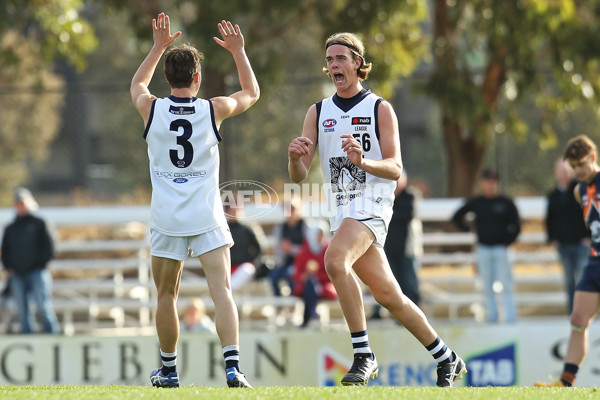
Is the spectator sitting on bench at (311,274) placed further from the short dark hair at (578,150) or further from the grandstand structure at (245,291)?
the short dark hair at (578,150)

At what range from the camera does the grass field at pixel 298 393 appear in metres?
4.95

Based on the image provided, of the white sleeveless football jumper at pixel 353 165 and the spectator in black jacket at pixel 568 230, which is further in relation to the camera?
the spectator in black jacket at pixel 568 230

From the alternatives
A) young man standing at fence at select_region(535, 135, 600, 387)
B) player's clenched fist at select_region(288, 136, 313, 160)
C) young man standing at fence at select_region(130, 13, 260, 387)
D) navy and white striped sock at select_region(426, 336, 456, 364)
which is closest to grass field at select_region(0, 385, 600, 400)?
navy and white striped sock at select_region(426, 336, 456, 364)

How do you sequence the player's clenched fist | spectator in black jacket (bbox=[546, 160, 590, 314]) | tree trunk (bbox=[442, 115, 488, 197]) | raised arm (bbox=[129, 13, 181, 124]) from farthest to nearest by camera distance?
tree trunk (bbox=[442, 115, 488, 197]) < spectator in black jacket (bbox=[546, 160, 590, 314]) < raised arm (bbox=[129, 13, 181, 124]) < the player's clenched fist

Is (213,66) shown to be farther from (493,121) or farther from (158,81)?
(493,121)

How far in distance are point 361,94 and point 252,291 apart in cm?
731

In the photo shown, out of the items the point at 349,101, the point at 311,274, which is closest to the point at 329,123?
the point at 349,101

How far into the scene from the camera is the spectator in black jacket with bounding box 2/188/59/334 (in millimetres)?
11273

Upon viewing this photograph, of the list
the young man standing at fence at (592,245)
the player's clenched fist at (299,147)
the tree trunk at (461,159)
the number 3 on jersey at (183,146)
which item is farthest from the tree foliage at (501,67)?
the number 3 on jersey at (183,146)

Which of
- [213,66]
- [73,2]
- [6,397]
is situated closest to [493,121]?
[213,66]

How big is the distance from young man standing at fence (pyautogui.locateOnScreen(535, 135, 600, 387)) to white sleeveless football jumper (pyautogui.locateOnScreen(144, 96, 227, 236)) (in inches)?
115

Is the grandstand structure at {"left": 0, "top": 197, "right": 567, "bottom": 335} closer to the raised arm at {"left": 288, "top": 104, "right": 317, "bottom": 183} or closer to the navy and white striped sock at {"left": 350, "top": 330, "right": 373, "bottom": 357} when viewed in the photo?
the navy and white striped sock at {"left": 350, "top": 330, "right": 373, "bottom": 357}

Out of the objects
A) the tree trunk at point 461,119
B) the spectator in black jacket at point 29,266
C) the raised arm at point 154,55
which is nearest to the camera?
the raised arm at point 154,55

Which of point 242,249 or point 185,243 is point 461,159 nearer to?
point 242,249
